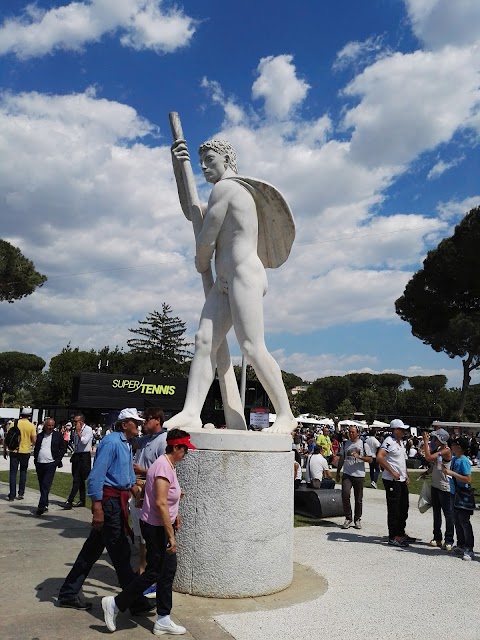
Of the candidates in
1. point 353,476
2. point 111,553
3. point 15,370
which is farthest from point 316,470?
point 15,370

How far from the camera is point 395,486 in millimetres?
6625

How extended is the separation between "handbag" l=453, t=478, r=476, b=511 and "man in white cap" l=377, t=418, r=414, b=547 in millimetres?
681

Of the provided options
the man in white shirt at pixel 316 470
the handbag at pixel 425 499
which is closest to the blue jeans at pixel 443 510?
the handbag at pixel 425 499

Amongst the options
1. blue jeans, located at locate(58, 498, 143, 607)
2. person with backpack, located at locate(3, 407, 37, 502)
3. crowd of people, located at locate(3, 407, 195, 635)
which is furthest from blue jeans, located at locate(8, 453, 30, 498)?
blue jeans, located at locate(58, 498, 143, 607)

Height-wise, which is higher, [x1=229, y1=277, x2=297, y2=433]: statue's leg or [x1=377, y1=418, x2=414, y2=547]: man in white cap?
[x1=229, y1=277, x2=297, y2=433]: statue's leg

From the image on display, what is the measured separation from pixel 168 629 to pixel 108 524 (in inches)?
33.8

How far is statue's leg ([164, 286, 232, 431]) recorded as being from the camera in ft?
16.8

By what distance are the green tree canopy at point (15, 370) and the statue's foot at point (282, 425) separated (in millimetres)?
60832

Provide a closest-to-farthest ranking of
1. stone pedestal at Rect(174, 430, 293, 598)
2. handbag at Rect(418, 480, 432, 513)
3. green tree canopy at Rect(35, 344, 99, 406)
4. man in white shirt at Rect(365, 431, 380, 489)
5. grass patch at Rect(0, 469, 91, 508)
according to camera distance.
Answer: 1. stone pedestal at Rect(174, 430, 293, 598)
2. handbag at Rect(418, 480, 432, 513)
3. grass patch at Rect(0, 469, 91, 508)
4. man in white shirt at Rect(365, 431, 380, 489)
5. green tree canopy at Rect(35, 344, 99, 406)

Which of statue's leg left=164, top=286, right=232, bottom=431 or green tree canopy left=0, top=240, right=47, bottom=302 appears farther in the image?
green tree canopy left=0, top=240, right=47, bottom=302

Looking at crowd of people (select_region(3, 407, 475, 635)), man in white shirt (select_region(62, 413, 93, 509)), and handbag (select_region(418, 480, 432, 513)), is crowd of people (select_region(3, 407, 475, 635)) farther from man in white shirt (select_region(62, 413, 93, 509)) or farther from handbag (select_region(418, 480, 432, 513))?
handbag (select_region(418, 480, 432, 513))

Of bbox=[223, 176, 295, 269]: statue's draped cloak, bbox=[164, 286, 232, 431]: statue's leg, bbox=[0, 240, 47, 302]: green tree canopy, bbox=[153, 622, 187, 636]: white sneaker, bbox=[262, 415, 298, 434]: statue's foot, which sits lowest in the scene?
bbox=[153, 622, 187, 636]: white sneaker

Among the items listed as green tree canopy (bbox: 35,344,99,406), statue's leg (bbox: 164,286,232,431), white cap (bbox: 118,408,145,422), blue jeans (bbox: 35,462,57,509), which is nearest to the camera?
white cap (bbox: 118,408,145,422)

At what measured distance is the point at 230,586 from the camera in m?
4.20
